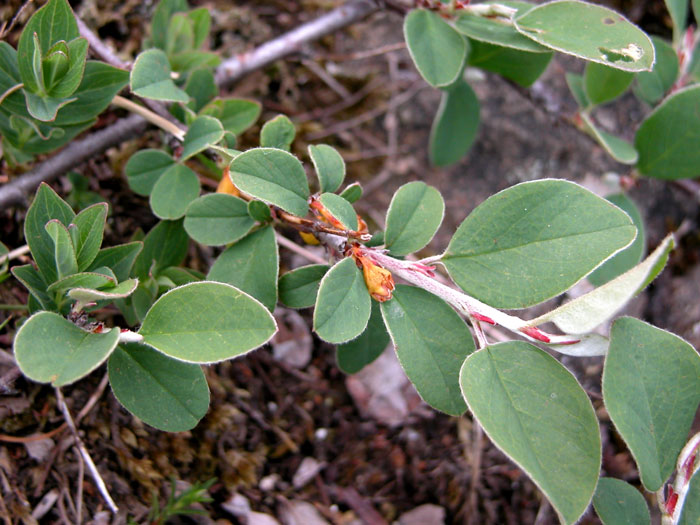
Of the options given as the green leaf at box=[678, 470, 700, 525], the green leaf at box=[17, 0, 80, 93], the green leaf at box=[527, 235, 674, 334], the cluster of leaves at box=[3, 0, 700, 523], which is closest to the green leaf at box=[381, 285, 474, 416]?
the cluster of leaves at box=[3, 0, 700, 523]

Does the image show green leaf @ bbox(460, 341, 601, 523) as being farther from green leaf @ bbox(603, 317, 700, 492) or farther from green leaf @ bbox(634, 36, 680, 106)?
green leaf @ bbox(634, 36, 680, 106)

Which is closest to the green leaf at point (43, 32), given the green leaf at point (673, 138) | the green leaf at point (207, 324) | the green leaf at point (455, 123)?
the green leaf at point (207, 324)

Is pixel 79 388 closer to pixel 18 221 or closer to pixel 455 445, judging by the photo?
pixel 18 221

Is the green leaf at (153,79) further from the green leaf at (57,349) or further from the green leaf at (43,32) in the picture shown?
the green leaf at (57,349)

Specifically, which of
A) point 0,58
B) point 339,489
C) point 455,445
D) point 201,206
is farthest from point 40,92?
point 455,445

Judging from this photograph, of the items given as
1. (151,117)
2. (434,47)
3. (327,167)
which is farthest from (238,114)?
(434,47)
